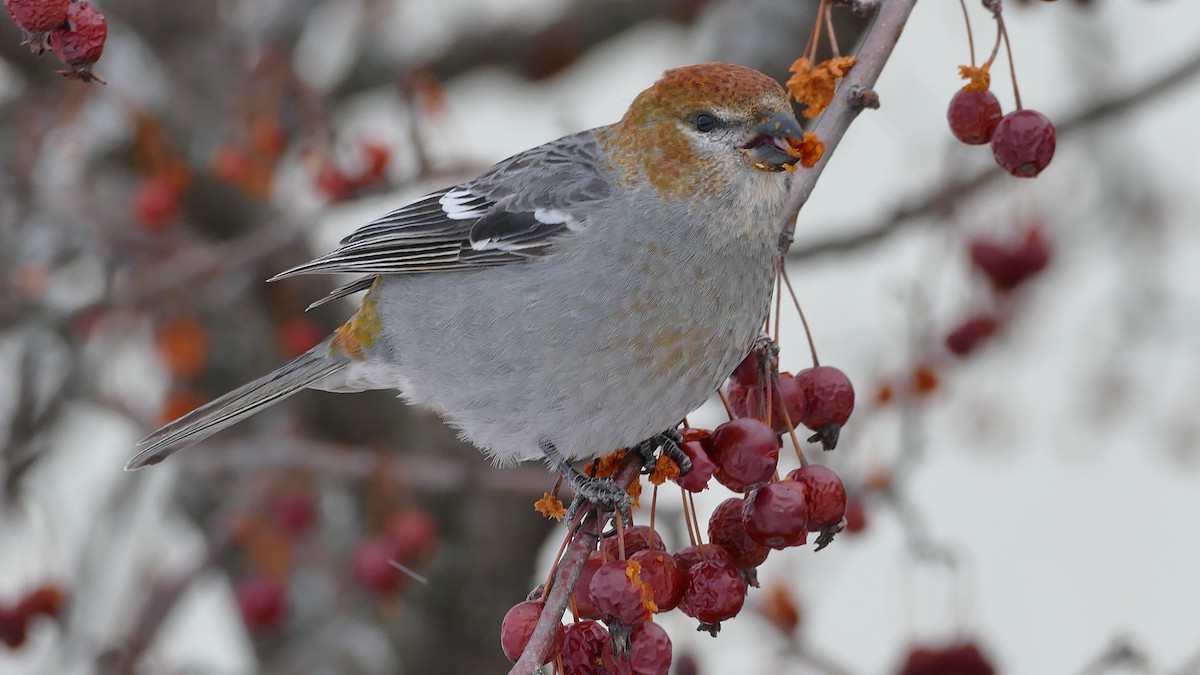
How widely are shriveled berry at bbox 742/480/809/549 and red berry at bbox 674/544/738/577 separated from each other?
8 centimetres

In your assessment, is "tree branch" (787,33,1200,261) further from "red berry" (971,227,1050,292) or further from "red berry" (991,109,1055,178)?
"red berry" (991,109,1055,178)

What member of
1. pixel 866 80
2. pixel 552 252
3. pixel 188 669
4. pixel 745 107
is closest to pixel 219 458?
pixel 188 669

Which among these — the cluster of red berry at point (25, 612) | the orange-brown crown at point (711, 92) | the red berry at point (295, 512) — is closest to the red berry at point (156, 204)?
the red berry at point (295, 512)

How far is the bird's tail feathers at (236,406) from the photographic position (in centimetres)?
305

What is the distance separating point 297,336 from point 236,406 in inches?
39.6

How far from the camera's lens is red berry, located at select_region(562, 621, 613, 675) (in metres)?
2.10

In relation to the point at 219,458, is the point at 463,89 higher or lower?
higher

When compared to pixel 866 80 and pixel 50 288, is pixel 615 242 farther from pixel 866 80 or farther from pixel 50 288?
pixel 50 288

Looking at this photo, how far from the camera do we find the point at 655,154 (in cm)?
282

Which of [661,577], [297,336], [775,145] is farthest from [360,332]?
[661,577]

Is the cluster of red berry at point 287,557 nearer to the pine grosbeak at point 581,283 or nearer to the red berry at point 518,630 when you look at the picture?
the pine grosbeak at point 581,283

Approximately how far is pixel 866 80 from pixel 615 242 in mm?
791

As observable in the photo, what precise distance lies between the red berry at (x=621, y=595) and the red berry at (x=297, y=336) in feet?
7.38

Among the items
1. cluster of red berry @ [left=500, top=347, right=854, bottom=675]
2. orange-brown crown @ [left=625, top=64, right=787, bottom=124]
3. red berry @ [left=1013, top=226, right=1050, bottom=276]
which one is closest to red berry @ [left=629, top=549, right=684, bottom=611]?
cluster of red berry @ [left=500, top=347, right=854, bottom=675]
